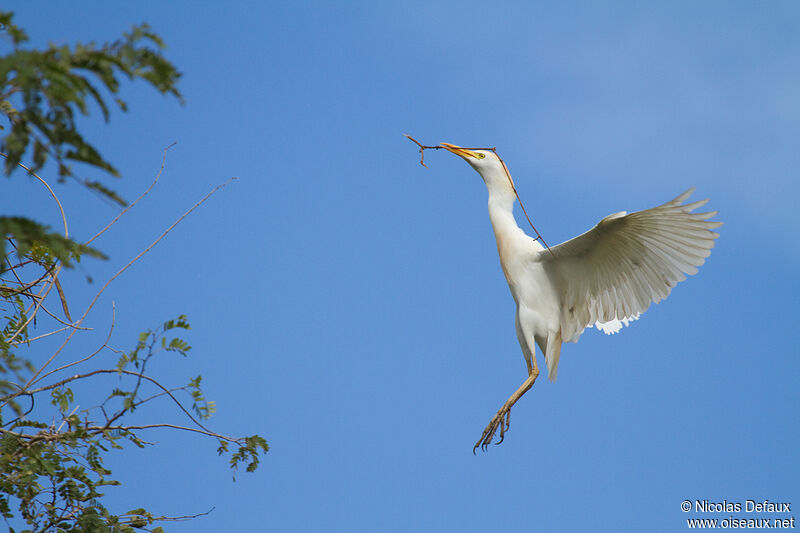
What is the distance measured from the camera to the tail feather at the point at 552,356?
395cm

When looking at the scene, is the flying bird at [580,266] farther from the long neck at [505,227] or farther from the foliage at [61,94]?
the foliage at [61,94]

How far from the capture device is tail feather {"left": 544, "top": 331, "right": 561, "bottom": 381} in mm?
3951

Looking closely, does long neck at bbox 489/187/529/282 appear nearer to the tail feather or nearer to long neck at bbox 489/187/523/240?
long neck at bbox 489/187/523/240

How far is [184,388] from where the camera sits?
265cm

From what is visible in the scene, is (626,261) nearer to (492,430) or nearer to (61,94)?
(492,430)

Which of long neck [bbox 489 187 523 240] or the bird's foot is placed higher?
long neck [bbox 489 187 523 240]

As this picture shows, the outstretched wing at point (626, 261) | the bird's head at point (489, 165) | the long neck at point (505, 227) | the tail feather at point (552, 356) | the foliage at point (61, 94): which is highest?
the bird's head at point (489, 165)

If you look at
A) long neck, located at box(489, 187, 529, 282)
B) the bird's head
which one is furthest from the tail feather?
the bird's head

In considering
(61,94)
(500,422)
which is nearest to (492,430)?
(500,422)

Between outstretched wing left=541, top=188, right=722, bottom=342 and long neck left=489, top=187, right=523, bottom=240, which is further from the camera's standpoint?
long neck left=489, top=187, right=523, bottom=240

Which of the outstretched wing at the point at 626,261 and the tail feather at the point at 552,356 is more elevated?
the outstretched wing at the point at 626,261

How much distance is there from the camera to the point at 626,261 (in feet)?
12.6

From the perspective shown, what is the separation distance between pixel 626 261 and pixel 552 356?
1.97ft

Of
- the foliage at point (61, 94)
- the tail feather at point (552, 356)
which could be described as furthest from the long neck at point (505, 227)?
the foliage at point (61, 94)
